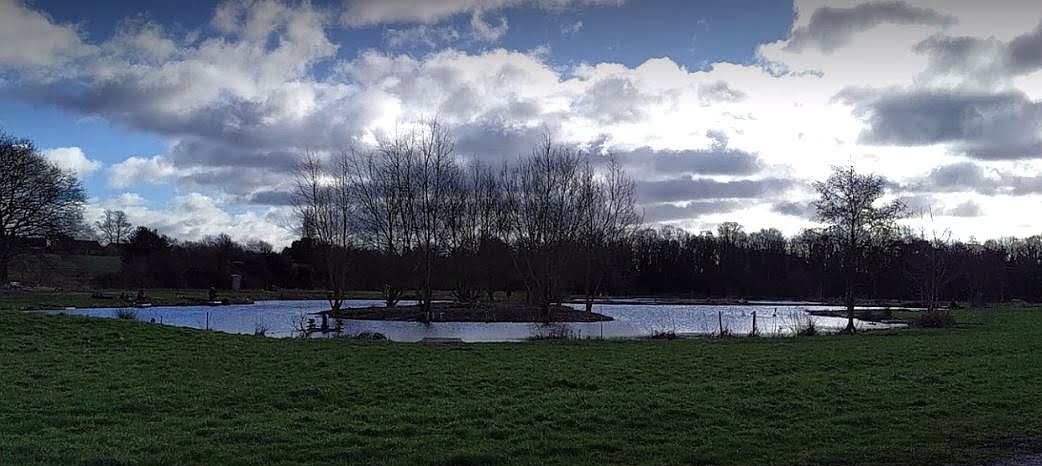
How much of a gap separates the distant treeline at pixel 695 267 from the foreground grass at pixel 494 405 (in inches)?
1009

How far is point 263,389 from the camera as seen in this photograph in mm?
12562

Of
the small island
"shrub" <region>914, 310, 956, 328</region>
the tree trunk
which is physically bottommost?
the small island

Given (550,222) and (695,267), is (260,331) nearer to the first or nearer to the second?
(550,222)

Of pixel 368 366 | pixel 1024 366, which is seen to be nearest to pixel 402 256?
pixel 368 366

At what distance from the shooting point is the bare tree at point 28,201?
1991 inches

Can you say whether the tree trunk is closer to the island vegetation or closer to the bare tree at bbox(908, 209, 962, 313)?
the island vegetation

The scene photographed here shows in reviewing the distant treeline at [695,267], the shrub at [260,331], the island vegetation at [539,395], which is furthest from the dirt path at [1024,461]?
the distant treeline at [695,267]

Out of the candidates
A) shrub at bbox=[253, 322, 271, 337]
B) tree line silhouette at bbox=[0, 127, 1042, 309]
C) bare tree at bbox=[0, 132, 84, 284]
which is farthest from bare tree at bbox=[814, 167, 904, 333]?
bare tree at bbox=[0, 132, 84, 284]

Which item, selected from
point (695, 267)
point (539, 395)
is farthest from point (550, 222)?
point (695, 267)

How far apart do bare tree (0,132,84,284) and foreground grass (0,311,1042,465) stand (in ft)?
123

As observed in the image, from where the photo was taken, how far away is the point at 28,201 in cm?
5144

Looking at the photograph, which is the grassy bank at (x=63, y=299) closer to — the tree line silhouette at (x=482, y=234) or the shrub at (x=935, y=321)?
the tree line silhouette at (x=482, y=234)

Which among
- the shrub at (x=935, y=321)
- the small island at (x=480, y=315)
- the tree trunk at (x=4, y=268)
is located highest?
the tree trunk at (x=4, y=268)

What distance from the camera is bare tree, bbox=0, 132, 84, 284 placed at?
50562 mm
